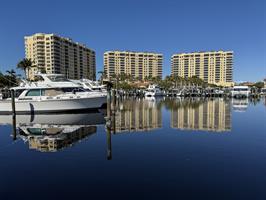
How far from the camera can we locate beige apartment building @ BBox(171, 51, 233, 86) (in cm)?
18925

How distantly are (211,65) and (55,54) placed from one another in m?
117

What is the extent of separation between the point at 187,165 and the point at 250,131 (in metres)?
11.2

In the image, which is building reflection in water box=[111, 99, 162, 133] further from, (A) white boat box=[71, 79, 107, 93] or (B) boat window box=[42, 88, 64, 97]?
(A) white boat box=[71, 79, 107, 93]

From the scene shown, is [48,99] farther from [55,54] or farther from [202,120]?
[55,54]

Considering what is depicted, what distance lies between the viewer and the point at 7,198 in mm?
7680

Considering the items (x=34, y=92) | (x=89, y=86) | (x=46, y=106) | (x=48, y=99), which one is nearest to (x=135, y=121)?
(x=48, y=99)

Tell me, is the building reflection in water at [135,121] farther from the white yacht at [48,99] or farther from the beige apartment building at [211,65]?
the beige apartment building at [211,65]

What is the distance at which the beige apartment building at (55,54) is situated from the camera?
149500 millimetres

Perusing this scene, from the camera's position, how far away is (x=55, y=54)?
493 ft

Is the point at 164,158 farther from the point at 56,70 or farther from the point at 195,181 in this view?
the point at 56,70

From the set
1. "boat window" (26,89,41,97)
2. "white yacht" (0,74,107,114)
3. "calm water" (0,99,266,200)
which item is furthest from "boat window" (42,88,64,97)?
"calm water" (0,99,266,200)

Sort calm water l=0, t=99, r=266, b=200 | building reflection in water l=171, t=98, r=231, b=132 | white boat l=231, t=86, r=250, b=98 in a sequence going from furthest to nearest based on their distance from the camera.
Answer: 1. white boat l=231, t=86, r=250, b=98
2. building reflection in water l=171, t=98, r=231, b=132
3. calm water l=0, t=99, r=266, b=200

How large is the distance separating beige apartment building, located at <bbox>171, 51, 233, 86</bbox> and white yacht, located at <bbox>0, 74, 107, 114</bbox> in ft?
557

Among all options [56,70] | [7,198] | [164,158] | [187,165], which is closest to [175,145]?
[164,158]
